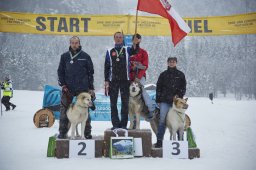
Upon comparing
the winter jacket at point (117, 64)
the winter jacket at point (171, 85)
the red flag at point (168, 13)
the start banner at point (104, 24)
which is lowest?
the winter jacket at point (171, 85)

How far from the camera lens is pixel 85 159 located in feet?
18.8

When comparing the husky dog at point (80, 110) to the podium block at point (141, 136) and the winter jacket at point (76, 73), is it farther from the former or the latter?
the podium block at point (141, 136)

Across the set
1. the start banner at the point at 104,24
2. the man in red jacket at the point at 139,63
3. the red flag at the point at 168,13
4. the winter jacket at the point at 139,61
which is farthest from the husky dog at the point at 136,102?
the start banner at the point at 104,24

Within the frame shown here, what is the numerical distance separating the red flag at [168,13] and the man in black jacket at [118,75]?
1.35m

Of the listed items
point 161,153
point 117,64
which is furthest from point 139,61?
point 161,153

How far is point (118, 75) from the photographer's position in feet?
19.9

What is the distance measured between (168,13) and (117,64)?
1.88 metres

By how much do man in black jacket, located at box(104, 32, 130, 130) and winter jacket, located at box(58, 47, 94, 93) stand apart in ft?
1.29

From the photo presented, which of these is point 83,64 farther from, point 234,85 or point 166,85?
point 234,85

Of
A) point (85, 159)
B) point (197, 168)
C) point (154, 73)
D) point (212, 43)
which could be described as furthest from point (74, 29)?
point (212, 43)

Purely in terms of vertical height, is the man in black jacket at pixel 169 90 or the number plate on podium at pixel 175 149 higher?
the man in black jacket at pixel 169 90

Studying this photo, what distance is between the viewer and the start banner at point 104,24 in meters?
12.4

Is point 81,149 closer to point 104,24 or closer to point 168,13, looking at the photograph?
point 168,13

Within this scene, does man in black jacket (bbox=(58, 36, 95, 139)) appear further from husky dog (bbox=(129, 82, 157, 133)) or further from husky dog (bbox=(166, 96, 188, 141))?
husky dog (bbox=(166, 96, 188, 141))
